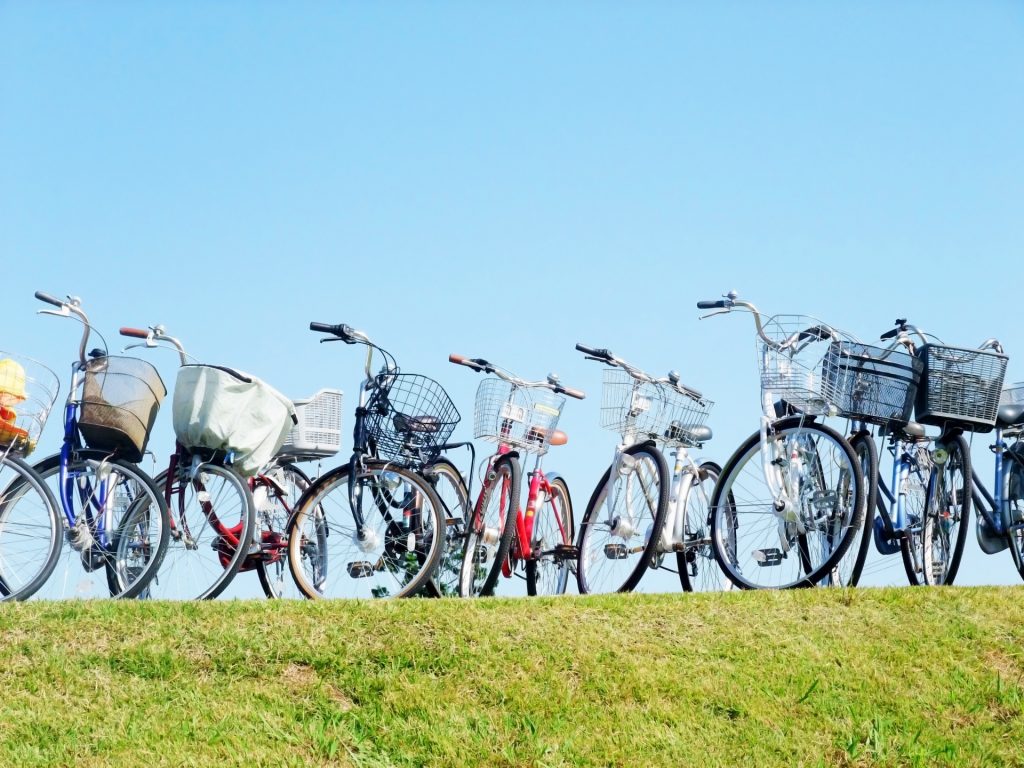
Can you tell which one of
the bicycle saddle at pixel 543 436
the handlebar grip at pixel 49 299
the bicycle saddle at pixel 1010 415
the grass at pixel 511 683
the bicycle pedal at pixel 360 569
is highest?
the handlebar grip at pixel 49 299

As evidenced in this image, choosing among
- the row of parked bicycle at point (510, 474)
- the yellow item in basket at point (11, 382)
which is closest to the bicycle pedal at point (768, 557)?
the row of parked bicycle at point (510, 474)

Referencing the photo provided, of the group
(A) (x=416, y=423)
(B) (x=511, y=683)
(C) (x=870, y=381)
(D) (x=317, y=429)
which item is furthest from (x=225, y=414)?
(C) (x=870, y=381)

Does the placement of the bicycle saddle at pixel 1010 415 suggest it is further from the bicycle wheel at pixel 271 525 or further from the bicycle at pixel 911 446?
the bicycle wheel at pixel 271 525

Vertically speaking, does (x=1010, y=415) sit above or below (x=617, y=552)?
above

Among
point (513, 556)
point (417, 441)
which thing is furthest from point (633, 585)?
point (417, 441)

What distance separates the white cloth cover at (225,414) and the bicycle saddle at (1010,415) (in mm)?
4513

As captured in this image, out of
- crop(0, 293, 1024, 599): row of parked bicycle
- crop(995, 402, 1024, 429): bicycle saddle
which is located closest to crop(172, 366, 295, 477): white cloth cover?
crop(0, 293, 1024, 599): row of parked bicycle

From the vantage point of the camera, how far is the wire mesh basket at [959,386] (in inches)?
283

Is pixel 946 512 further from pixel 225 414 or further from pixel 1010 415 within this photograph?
pixel 225 414

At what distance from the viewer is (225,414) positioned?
273 inches

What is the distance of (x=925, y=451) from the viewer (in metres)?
7.25

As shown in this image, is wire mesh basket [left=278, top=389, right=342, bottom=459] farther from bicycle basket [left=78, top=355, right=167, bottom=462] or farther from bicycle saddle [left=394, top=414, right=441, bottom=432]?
bicycle basket [left=78, top=355, right=167, bottom=462]

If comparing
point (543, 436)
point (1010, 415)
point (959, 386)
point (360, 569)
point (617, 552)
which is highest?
point (959, 386)

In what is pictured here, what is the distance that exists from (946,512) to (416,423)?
3.16 metres
